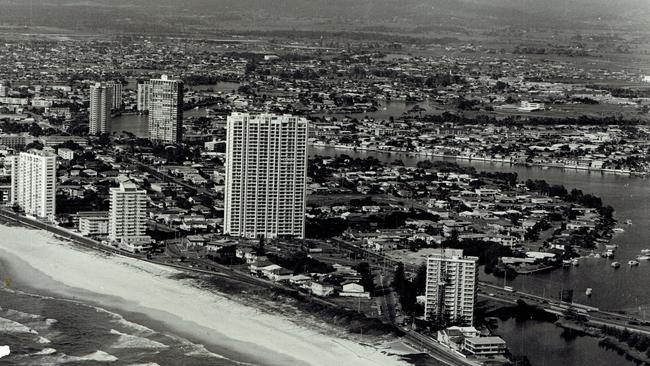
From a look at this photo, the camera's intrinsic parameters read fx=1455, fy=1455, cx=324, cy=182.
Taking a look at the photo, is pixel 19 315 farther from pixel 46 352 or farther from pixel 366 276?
pixel 366 276

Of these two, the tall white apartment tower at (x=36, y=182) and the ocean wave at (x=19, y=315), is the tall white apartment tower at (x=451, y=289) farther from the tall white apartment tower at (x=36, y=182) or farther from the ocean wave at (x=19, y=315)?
the tall white apartment tower at (x=36, y=182)

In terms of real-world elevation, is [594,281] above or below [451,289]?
below

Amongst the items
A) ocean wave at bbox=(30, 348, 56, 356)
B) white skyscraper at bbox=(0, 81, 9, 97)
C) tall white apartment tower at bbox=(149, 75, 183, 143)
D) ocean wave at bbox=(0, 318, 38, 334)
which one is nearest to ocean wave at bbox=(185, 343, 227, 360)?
ocean wave at bbox=(30, 348, 56, 356)

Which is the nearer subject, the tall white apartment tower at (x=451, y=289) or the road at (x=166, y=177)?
the tall white apartment tower at (x=451, y=289)

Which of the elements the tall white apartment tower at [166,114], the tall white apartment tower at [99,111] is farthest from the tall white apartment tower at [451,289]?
the tall white apartment tower at [99,111]

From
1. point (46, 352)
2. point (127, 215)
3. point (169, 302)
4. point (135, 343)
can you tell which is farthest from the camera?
point (127, 215)

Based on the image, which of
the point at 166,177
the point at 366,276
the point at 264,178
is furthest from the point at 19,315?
the point at 166,177

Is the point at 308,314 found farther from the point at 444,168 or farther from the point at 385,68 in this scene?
the point at 385,68
